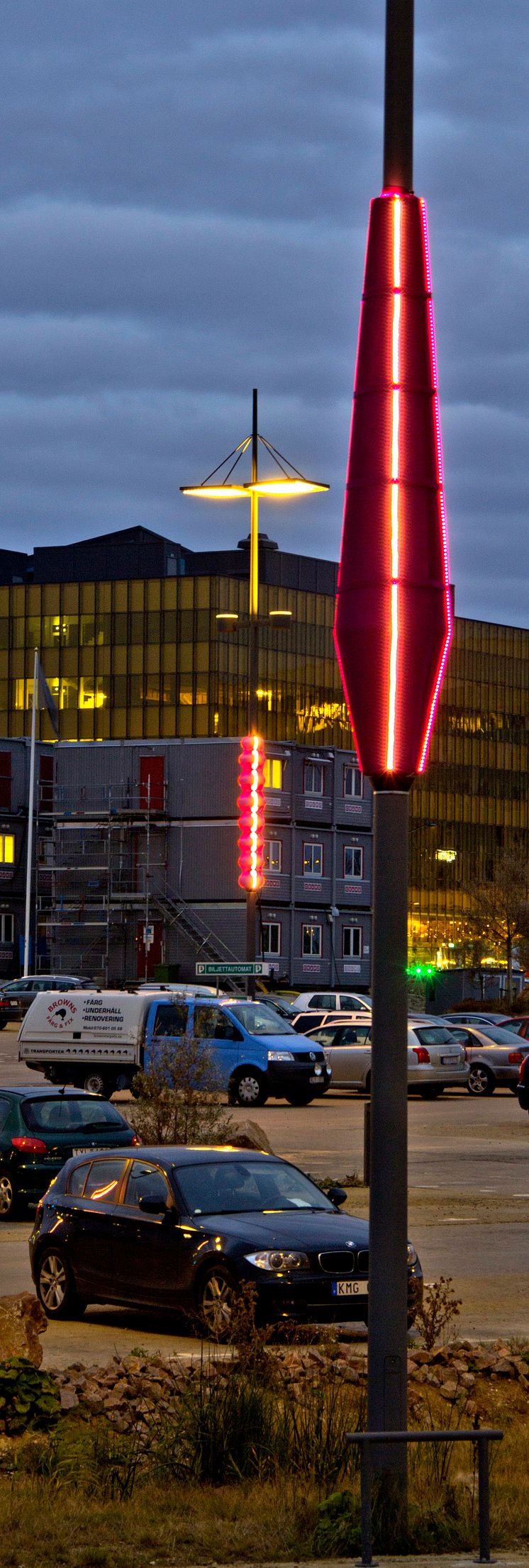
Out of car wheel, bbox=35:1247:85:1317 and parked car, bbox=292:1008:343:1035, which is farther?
parked car, bbox=292:1008:343:1035

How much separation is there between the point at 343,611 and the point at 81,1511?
3.60 m

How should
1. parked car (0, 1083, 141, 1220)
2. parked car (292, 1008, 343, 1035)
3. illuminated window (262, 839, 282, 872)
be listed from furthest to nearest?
illuminated window (262, 839, 282, 872), parked car (292, 1008, 343, 1035), parked car (0, 1083, 141, 1220)

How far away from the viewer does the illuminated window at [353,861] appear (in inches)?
3438

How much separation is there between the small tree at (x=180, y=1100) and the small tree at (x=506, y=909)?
64.4 metres

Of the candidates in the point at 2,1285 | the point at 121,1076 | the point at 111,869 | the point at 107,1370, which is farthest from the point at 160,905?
the point at 107,1370

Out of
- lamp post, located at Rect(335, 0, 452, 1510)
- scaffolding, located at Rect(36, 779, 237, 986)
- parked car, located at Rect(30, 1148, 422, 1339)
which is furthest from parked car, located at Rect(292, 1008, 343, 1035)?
scaffolding, located at Rect(36, 779, 237, 986)

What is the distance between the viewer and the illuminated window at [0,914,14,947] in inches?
3479

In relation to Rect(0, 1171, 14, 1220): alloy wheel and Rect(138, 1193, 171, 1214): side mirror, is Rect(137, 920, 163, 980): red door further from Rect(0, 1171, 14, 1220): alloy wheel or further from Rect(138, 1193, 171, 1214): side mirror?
Rect(138, 1193, 171, 1214): side mirror

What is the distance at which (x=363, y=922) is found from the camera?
89.7 meters

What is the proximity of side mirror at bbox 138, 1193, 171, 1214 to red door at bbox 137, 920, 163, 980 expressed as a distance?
73644 mm

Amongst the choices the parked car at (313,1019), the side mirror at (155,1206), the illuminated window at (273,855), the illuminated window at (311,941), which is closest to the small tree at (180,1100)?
the side mirror at (155,1206)

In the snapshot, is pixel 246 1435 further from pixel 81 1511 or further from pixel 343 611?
pixel 343 611

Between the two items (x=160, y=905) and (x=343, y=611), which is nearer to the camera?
(x=343, y=611)

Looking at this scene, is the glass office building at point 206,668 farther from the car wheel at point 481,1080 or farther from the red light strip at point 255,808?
the car wheel at point 481,1080
